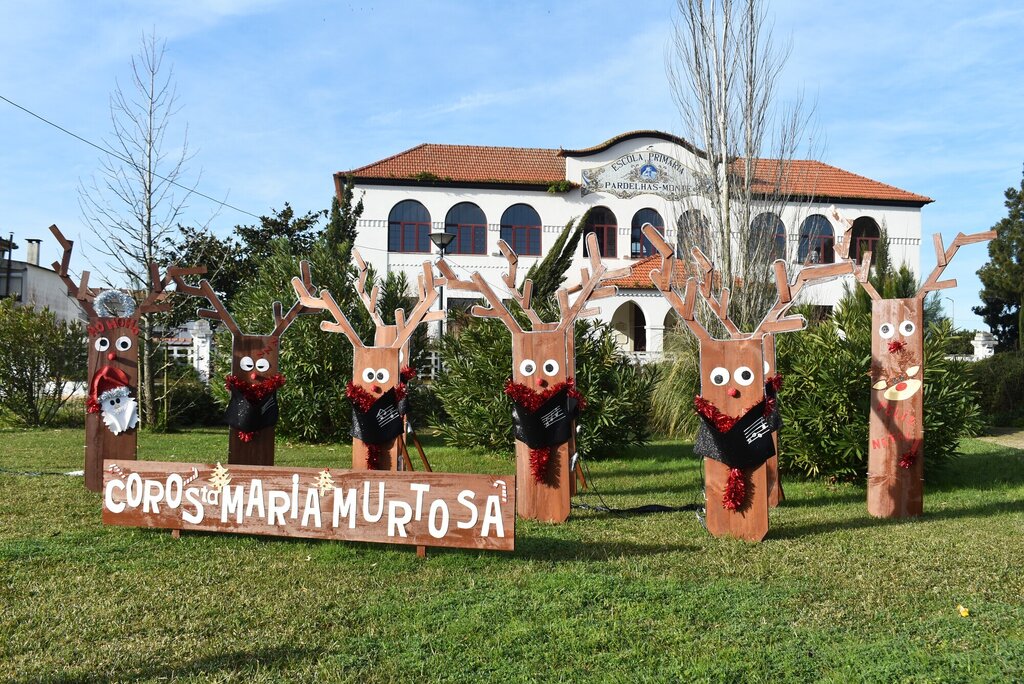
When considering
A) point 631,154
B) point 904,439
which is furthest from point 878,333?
point 631,154

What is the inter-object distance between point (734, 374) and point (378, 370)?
13.5 ft

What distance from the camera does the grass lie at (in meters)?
4.18

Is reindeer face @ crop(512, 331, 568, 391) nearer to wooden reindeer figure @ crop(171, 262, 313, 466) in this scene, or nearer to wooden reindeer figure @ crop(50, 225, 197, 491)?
wooden reindeer figure @ crop(171, 262, 313, 466)

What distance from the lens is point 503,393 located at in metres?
12.5

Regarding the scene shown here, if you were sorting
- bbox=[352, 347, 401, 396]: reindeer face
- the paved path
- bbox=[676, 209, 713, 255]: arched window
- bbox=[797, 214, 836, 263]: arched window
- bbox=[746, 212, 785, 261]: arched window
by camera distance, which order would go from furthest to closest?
bbox=[797, 214, 836, 263]: arched window, bbox=[676, 209, 713, 255]: arched window, bbox=[746, 212, 785, 261]: arched window, the paved path, bbox=[352, 347, 401, 396]: reindeer face

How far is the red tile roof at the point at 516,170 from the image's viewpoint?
26859mm

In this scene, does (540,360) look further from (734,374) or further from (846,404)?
(846,404)

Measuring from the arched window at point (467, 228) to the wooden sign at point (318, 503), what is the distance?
20.8 meters

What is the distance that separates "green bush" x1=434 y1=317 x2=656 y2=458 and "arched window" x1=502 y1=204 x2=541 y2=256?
47.8 ft

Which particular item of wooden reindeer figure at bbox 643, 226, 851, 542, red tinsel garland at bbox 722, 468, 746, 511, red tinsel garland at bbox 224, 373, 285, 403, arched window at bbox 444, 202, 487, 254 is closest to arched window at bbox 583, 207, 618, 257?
arched window at bbox 444, 202, 487, 254

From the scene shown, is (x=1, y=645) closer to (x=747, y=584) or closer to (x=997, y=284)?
(x=747, y=584)

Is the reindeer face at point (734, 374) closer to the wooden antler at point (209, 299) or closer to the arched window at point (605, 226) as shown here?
the wooden antler at point (209, 299)

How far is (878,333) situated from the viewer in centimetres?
827

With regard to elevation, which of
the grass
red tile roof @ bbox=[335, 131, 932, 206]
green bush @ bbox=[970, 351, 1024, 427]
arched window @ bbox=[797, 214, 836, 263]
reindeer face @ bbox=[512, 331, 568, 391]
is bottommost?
the grass
